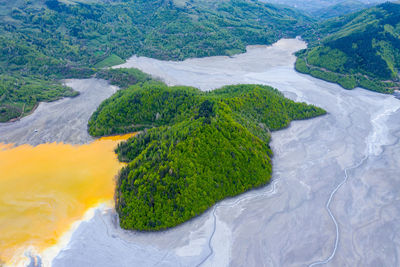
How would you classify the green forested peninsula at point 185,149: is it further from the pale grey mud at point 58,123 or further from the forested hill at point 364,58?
the forested hill at point 364,58

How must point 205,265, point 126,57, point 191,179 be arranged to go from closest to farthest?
point 205,265
point 191,179
point 126,57

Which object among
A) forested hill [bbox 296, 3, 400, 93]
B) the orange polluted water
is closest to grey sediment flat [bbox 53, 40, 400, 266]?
the orange polluted water

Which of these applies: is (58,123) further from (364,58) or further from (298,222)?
(364,58)

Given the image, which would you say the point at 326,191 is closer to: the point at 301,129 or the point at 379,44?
the point at 301,129

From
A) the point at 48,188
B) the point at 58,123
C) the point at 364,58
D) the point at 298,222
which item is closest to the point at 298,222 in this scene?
the point at 298,222

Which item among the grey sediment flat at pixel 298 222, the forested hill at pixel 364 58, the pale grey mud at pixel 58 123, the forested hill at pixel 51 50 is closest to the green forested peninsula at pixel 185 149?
the grey sediment flat at pixel 298 222

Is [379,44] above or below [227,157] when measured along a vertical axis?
above

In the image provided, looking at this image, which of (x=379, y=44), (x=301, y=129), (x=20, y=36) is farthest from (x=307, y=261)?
(x=20, y=36)
